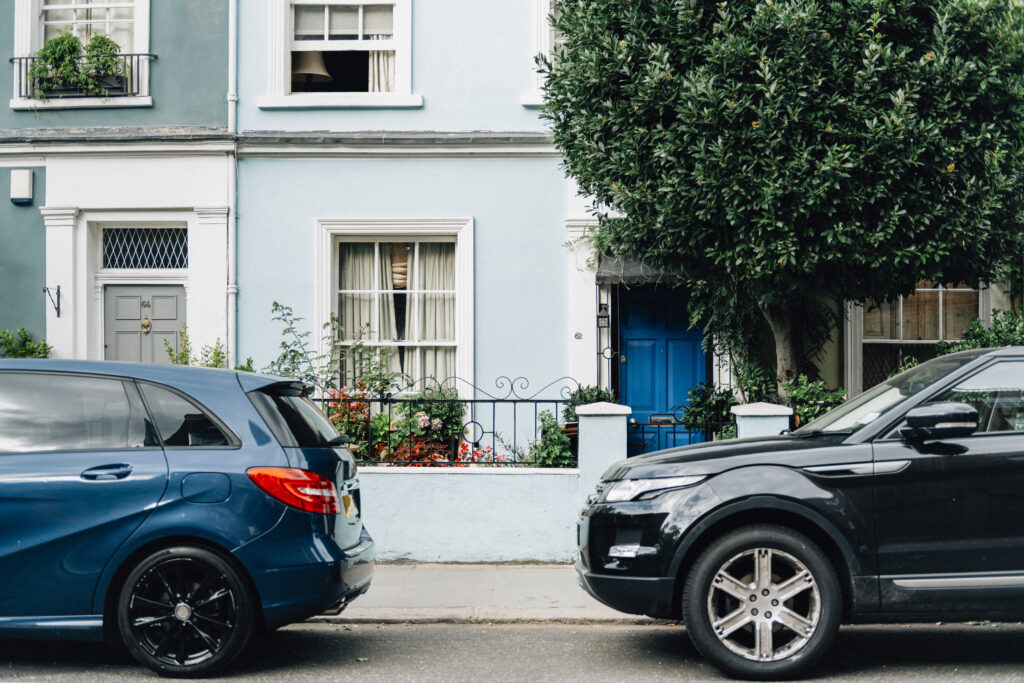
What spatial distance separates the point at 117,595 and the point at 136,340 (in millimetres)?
6394

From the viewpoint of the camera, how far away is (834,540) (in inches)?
200

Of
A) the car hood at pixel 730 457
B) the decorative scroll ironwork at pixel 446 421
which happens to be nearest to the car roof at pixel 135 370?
the car hood at pixel 730 457

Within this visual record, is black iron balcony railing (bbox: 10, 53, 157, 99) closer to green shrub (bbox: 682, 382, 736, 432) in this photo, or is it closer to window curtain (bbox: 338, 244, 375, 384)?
window curtain (bbox: 338, 244, 375, 384)

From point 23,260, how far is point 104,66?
2.33 meters

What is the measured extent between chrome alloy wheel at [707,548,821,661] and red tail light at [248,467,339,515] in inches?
83.0

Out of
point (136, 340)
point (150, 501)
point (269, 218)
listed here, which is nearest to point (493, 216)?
point (269, 218)

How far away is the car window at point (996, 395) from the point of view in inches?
206

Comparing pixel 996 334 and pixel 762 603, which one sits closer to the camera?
pixel 762 603

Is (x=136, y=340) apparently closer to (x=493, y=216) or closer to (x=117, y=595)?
(x=493, y=216)

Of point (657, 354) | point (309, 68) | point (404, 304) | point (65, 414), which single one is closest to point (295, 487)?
point (65, 414)

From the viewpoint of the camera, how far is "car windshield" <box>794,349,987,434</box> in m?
5.43

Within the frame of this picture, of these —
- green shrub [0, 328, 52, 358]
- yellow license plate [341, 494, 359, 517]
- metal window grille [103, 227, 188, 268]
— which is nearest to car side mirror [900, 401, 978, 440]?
yellow license plate [341, 494, 359, 517]

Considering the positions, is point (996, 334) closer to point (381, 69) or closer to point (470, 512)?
point (470, 512)

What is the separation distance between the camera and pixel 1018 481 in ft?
16.6
